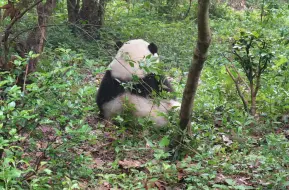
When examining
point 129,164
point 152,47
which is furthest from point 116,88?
point 129,164

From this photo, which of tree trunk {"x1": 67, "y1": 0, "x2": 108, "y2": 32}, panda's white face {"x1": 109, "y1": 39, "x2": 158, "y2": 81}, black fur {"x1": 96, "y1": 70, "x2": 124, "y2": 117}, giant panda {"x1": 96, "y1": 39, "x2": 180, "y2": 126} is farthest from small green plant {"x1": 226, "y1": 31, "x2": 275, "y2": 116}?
tree trunk {"x1": 67, "y1": 0, "x2": 108, "y2": 32}

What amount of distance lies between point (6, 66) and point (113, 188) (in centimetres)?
119

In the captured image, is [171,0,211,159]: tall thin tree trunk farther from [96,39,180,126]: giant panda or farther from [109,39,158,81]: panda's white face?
[109,39,158,81]: panda's white face

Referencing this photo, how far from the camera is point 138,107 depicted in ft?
14.7

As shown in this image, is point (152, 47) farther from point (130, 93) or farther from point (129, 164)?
point (129, 164)

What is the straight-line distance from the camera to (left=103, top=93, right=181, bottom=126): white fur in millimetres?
4391

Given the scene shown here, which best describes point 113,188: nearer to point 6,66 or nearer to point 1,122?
point 1,122

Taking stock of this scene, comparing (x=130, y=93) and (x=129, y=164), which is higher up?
(x=130, y=93)

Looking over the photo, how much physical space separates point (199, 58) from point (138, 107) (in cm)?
124

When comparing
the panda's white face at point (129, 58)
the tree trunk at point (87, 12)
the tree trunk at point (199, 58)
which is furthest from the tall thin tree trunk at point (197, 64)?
the tree trunk at point (87, 12)

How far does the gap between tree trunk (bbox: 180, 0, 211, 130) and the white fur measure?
0.67 m

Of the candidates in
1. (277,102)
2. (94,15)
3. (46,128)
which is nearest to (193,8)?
(94,15)

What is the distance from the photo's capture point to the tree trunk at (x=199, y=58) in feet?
10.6

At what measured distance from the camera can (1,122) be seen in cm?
267
